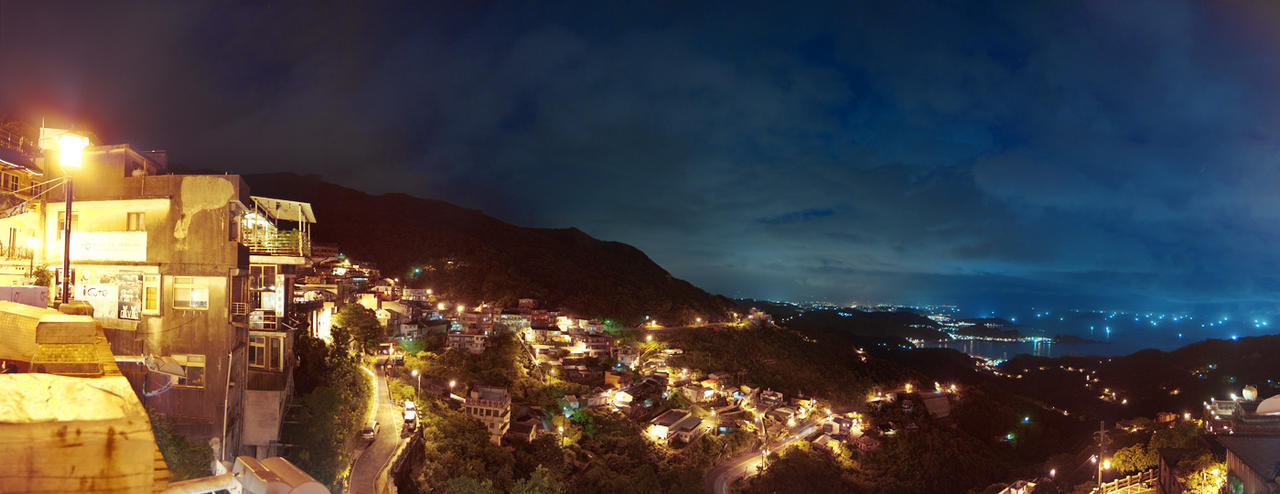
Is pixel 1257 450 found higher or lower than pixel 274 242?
lower

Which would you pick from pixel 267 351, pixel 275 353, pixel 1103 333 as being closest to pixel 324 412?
pixel 275 353

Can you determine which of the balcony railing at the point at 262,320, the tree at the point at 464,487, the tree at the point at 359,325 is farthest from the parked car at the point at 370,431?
the tree at the point at 359,325

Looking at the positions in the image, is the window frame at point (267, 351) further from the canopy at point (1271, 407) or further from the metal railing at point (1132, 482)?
the metal railing at point (1132, 482)

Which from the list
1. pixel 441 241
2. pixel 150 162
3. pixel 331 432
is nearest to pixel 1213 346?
pixel 331 432

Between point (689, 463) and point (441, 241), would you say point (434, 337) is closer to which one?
point (689, 463)

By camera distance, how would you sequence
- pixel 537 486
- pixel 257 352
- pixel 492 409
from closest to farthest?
pixel 257 352 < pixel 537 486 < pixel 492 409

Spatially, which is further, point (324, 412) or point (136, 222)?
point (324, 412)

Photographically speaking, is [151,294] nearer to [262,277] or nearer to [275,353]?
[262,277]
